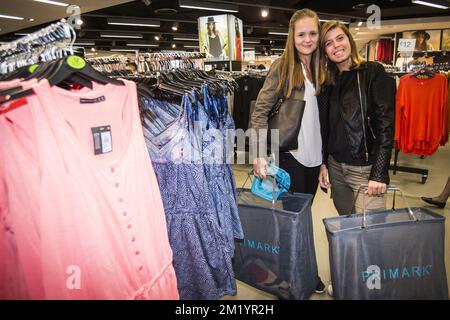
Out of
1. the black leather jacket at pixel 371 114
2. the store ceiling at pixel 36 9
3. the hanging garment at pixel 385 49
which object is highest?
the store ceiling at pixel 36 9

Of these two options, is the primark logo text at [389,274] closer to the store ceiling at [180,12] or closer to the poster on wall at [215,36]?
the poster on wall at [215,36]

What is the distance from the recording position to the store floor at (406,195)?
86.2 inches

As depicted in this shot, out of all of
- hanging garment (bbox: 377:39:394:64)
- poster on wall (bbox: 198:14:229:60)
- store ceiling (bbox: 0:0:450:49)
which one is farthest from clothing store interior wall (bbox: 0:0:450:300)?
hanging garment (bbox: 377:39:394:64)

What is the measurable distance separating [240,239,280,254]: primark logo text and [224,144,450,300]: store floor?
533mm

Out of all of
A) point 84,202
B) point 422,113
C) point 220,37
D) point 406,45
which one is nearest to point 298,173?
point 84,202

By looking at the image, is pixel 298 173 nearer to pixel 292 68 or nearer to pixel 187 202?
pixel 292 68

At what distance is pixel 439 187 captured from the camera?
407 cm

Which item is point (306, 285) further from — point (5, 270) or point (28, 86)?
point (28, 86)

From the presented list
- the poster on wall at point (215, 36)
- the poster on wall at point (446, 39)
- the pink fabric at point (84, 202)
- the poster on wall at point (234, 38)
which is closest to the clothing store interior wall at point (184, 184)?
the pink fabric at point (84, 202)

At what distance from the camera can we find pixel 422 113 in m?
3.87

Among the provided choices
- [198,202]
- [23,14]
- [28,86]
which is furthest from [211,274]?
[23,14]

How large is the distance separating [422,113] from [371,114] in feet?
9.49

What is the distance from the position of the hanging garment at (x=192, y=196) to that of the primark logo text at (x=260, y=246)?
32 centimetres

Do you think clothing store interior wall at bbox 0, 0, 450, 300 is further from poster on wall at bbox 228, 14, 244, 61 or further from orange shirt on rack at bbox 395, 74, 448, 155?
poster on wall at bbox 228, 14, 244, 61
